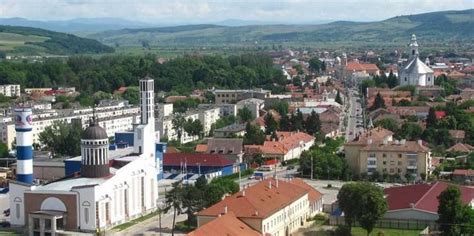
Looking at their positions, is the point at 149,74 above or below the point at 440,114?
above

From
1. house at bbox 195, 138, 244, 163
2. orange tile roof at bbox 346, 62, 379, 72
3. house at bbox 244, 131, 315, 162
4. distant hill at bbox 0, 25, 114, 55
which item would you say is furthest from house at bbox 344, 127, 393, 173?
distant hill at bbox 0, 25, 114, 55

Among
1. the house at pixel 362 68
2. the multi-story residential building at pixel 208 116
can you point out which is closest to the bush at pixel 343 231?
the multi-story residential building at pixel 208 116

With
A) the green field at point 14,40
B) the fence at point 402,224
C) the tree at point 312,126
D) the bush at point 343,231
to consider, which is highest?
the green field at point 14,40

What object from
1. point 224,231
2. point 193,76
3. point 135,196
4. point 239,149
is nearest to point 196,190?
point 135,196

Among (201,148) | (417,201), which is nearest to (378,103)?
(201,148)

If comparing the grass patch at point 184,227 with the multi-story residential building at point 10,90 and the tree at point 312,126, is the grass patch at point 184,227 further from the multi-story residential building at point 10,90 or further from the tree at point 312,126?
the multi-story residential building at point 10,90

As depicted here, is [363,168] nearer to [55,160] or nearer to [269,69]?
[55,160]

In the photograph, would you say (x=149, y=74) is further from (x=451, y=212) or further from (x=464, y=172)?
(x=451, y=212)
